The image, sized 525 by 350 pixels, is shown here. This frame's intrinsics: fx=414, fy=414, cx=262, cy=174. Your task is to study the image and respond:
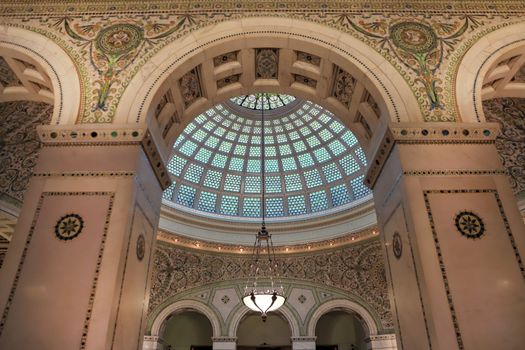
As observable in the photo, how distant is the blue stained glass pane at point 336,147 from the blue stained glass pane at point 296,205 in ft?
6.48

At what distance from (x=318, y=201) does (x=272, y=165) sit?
2122mm

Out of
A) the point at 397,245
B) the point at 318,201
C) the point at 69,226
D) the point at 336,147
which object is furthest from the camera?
the point at 336,147

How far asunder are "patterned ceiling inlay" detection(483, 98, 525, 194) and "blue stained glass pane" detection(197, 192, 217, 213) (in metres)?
9.23

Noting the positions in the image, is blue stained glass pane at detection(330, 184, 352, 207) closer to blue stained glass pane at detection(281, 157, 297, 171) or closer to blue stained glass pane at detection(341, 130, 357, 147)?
blue stained glass pane at detection(341, 130, 357, 147)

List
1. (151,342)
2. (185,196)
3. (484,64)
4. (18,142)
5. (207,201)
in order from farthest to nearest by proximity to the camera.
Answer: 1. (207,201)
2. (185,196)
3. (151,342)
4. (18,142)
5. (484,64)

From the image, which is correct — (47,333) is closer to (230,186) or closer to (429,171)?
(429,171)

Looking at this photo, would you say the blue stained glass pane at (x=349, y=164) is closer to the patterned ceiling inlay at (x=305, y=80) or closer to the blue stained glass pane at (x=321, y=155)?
the blue stained glass pane at (x=321, y=155)

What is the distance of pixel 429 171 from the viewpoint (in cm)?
434

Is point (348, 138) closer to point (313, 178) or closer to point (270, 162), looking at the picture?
point (313, 178)

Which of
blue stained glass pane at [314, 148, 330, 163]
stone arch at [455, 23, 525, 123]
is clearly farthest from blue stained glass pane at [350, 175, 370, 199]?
stone arch at [455, 23, 525, 123]

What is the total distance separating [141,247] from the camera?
15.0 feet

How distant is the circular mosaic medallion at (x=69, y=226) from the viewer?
4.01m

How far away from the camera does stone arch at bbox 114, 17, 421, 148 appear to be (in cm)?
486

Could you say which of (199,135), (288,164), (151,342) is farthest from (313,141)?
(151,342)
